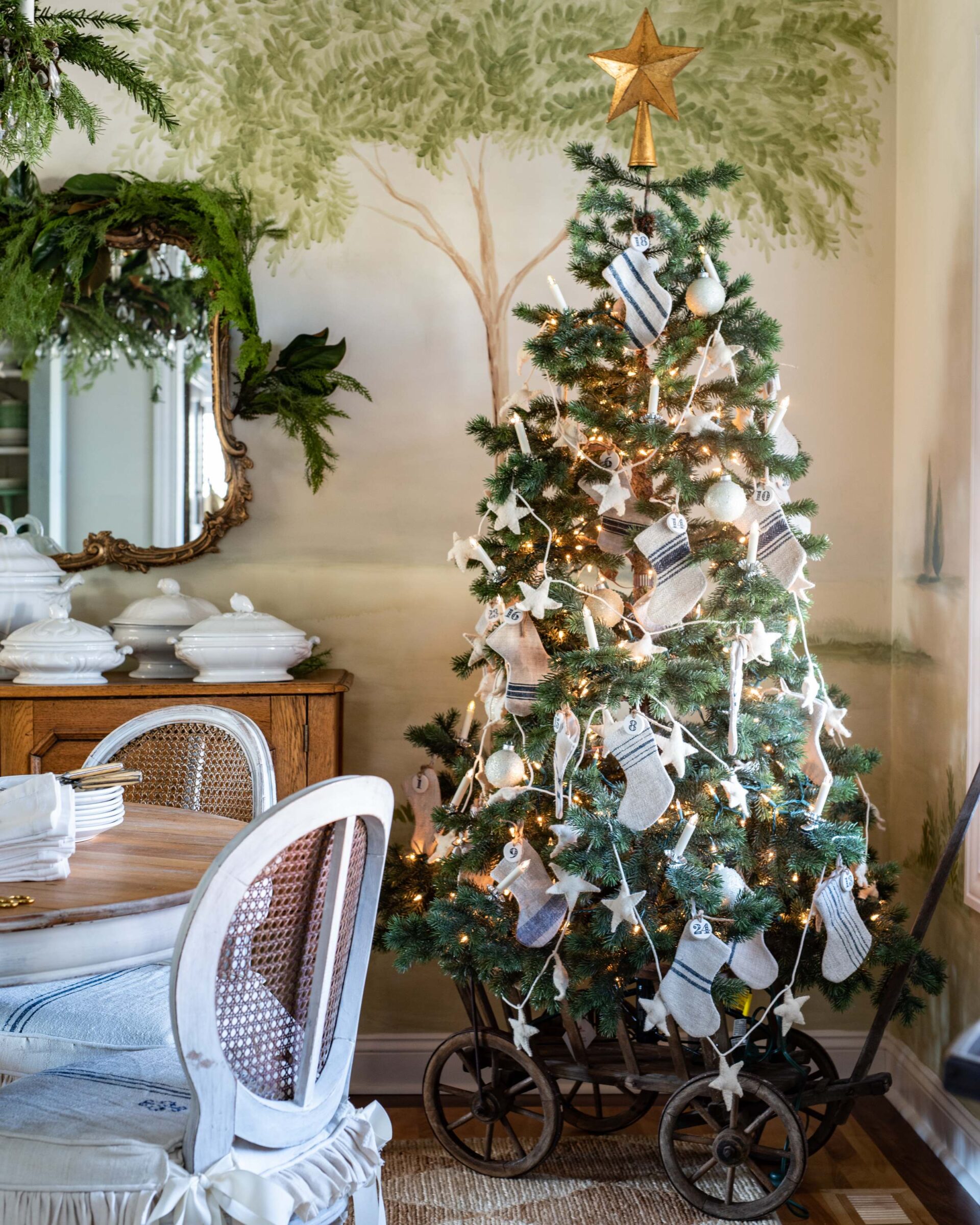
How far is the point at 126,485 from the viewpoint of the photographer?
8.93ft

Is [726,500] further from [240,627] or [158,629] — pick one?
[158,629]

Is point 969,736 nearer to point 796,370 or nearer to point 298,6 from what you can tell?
point 796,370

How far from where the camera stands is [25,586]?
257 centimetres

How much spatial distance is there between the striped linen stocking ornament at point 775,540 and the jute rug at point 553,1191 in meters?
1.23

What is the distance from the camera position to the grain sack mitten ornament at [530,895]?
6.35 feet

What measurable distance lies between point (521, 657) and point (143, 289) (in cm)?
146

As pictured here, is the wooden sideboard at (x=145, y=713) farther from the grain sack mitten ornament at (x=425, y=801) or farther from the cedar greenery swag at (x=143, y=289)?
the cedar greenery swag at (x=143, y=289)

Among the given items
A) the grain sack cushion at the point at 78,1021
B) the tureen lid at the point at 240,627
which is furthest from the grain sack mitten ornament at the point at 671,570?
the grain sack cushion at the point at 78,1021

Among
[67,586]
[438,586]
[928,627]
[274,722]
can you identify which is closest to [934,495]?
[928,627]

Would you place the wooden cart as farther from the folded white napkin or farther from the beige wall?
the folded white napkin

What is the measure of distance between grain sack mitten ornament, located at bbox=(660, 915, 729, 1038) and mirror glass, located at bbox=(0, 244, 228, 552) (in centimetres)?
167

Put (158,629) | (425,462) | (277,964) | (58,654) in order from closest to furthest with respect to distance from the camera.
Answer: (277,964) → (58,654) → (158,629) → (425,462)

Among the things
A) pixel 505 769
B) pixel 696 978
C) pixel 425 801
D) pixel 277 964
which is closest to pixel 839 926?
pixel 696 978

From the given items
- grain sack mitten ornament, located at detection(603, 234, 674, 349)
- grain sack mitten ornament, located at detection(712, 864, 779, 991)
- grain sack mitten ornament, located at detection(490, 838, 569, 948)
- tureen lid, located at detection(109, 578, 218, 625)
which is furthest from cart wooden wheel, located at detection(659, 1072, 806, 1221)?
tureen lid, located at detection(109, 578, 218, 625)
